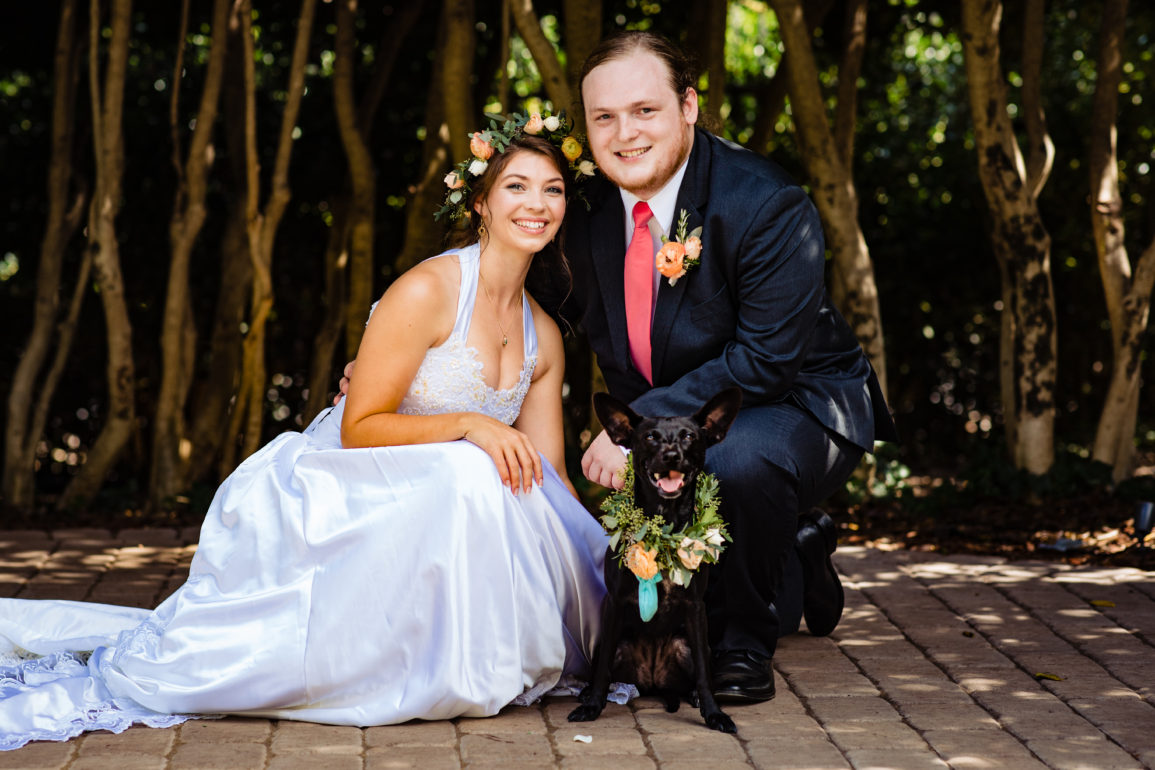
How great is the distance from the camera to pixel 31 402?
7551 millimetres

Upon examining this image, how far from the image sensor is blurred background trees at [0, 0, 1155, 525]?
6.78m

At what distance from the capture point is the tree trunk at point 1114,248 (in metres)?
6.85

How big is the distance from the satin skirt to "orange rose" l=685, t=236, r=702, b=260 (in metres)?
0.92

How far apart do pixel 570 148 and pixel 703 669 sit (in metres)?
1.75

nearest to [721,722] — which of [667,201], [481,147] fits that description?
[667,201]

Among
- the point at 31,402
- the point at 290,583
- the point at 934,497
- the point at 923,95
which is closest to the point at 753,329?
the point at 290,583

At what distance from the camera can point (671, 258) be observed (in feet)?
12.9

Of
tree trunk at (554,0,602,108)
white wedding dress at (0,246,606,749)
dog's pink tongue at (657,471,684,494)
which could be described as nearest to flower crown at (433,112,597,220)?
white wedding dress at (0,246,606,749)

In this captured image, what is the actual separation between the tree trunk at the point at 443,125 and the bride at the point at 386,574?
1.79 m

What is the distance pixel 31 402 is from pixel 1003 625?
5.76 m

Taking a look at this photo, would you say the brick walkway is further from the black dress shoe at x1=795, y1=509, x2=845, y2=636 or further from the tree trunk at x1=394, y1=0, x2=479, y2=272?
the tree trunk at x1=394, y1=0, x2=479, y2=272

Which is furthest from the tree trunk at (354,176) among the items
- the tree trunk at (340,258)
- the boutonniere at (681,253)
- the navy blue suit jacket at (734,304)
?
Result: the boutonniere at (681,253)

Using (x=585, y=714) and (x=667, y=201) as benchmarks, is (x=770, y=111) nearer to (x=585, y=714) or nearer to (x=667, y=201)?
(x=667, y=201)

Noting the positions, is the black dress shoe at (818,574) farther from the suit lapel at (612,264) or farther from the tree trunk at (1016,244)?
the tree trunk at (1016,244)
